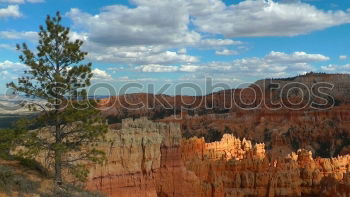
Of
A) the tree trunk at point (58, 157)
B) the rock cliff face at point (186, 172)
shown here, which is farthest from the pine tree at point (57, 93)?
the rock cliff face at point (186, 172)

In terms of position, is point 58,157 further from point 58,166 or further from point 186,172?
point 186,172

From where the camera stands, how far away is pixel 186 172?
28.9 m

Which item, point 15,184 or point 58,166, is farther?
point 58,166

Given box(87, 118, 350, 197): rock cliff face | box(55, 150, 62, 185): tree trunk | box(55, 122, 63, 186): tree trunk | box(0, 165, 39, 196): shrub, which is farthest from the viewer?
box(87, 118, 350, 197): rock cliff face

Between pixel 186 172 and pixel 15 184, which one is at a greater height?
pixel 15 184

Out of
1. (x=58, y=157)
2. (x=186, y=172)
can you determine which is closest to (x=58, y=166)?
(x=58, y=157)

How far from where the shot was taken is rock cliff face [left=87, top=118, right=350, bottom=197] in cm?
2517

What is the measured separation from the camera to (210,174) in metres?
31.2

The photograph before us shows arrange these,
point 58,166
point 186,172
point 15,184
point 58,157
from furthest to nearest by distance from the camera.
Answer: point 186,172, point 58,166, point 58,157, point 15,184

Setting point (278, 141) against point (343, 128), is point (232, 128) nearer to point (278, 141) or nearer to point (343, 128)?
point (278, 141)

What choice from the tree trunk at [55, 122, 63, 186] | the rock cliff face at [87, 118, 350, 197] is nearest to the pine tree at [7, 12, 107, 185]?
the tree trunk at [55, 122, 63, 186]

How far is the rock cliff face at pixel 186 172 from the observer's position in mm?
25172

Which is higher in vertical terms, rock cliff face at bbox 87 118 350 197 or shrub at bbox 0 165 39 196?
shrub at bbox 0 165 39 196

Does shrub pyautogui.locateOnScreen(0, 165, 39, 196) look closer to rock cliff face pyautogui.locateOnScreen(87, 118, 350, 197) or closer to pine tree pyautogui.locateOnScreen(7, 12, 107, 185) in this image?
pine tree pyautogui.locateOnScreen(7, 12, 107, 185)
